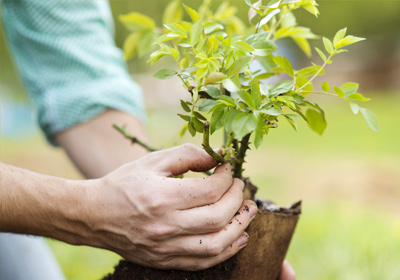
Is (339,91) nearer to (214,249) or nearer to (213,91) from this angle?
(213,91)

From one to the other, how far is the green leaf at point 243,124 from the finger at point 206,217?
247 mm

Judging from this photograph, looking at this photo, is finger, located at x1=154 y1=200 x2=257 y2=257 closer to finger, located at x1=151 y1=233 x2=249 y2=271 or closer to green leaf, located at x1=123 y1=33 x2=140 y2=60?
finger, located at x1=151 y1=233 x2=249 y2=271

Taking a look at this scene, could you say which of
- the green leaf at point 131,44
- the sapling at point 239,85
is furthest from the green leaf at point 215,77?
the green leaf at point 131,44

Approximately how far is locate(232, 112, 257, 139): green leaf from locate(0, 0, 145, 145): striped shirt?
3.19 ft

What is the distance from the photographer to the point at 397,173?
4934 millimetres

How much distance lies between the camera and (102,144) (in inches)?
66.5

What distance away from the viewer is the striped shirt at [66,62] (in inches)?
68.0

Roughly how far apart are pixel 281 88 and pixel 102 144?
955mm

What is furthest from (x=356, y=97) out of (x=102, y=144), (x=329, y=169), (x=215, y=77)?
(x=329, y=169)

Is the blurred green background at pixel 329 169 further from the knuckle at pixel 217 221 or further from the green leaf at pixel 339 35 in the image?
the green leaf at pixel 339 35

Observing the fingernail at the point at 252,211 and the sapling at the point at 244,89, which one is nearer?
the sapling at the point at 244,89

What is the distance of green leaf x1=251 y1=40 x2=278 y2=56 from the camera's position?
3.04ft

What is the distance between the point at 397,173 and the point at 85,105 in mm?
4348

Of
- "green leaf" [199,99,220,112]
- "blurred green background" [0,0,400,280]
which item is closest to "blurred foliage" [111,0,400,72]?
"blurred green background" [0,0,400,280]
